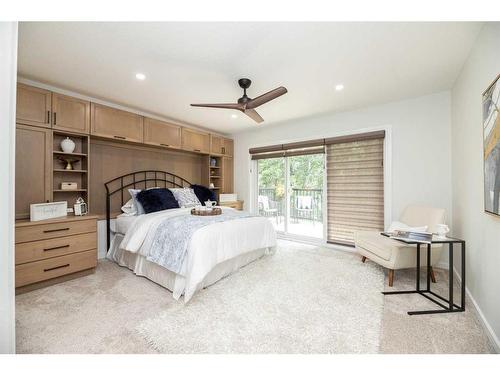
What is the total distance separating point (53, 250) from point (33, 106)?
1733mm

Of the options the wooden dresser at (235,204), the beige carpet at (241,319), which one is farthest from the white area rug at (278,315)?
the wooden dresser at (235,204)

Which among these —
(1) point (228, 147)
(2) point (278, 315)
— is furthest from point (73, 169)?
(2) point (278, 315)

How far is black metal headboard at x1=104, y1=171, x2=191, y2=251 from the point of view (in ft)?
11.2

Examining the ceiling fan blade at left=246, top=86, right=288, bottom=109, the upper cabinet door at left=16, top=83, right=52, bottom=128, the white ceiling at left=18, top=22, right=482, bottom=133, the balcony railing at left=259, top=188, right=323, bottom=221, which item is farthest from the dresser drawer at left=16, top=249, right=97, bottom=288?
the balcony railing at left=259, top=188, right=323, bottom=221

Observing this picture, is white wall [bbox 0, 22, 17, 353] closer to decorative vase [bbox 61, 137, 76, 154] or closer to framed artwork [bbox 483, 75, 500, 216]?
decorative vase [bbox 61, 137, 76, 154]

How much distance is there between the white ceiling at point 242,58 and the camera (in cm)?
180

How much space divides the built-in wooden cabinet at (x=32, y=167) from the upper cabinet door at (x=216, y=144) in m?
2.71

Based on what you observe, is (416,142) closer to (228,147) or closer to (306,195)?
(306,195)

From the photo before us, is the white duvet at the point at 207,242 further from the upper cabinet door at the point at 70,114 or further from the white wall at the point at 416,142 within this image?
the white wall at the point at 416,142

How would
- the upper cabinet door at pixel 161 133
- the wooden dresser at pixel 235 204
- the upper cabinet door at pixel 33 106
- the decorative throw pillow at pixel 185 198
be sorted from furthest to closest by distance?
the wooden dresser at pixel 235 204
the decorative throw pillow at pixel 185 198
the upper cabinet door at pixel 161 133
the upper cabinet door at pixel 33 106

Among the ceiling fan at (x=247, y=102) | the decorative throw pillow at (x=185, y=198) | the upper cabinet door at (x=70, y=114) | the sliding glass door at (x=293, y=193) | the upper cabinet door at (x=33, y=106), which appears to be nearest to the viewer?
the ceiling fan at (x=247, y=102)

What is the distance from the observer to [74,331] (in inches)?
65.7
